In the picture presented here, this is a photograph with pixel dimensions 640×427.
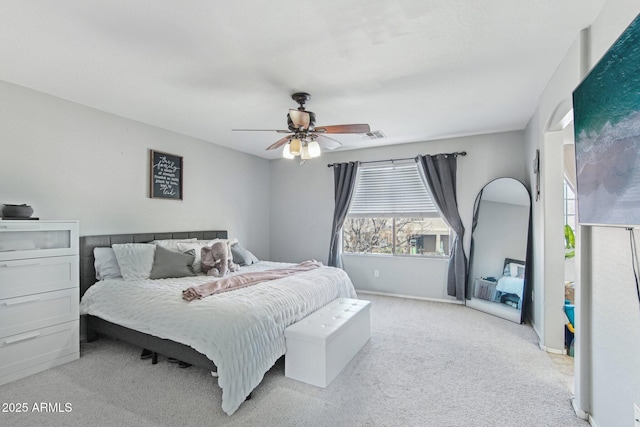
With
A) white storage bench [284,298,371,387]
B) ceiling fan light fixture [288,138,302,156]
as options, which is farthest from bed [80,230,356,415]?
ceiling fan light fixture [288,138,302,156]

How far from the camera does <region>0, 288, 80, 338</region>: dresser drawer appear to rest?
8.03 ft

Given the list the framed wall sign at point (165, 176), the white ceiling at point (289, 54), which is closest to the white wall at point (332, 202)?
the white ceiling at point (289, 54)

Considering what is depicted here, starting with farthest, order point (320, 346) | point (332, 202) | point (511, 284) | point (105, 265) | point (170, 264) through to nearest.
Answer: point (332, 202), point (511, 284), point (170, 264), point (105, 265), point (320, 346)

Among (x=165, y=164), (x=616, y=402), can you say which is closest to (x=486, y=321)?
(x=616, y=402)

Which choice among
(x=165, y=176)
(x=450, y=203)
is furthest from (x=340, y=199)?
(x=165, y=176)

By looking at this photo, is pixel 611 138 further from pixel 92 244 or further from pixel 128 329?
pixel 92 244

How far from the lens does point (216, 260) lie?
355 centimetres

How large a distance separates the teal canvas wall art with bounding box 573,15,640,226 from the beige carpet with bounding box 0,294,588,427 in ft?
4.58

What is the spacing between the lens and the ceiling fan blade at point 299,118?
269 centimetres

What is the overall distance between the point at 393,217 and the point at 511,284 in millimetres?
1934

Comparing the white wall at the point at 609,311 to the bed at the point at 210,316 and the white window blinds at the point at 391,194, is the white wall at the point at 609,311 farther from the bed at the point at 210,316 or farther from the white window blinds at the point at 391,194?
the white window blinds at the point at 391,194

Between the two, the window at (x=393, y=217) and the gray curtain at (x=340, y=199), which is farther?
the gray curtain at (x=340, y=199)

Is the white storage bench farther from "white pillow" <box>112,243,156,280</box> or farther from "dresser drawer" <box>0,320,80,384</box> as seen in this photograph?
"dresser drawer" <box>0,320,80,384</box>

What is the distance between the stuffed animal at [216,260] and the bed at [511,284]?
11.5ft
